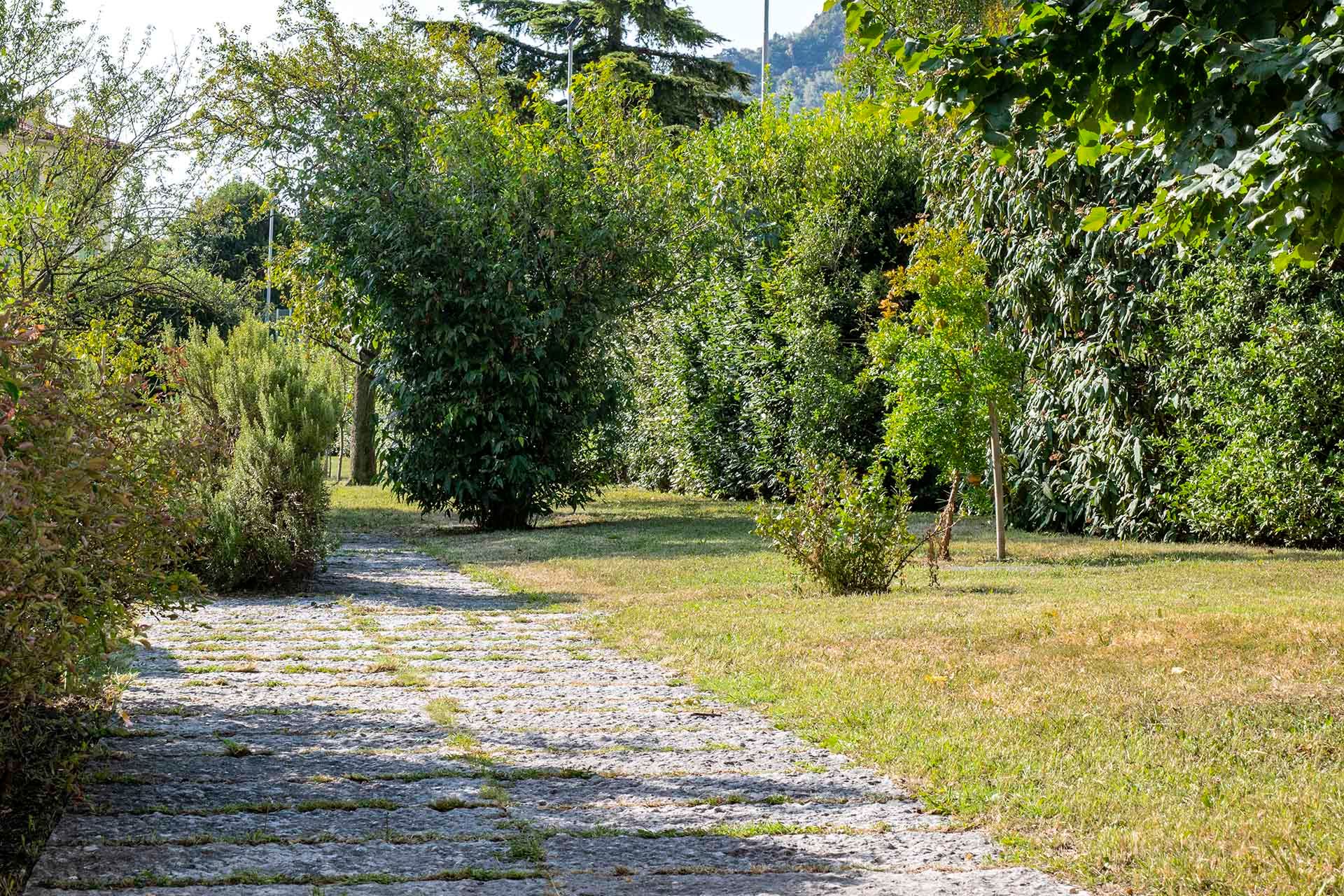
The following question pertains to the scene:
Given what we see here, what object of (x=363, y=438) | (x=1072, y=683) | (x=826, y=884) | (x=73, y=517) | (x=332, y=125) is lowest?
(x=826, y=884)

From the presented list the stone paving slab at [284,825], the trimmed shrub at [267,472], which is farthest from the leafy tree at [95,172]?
the stone paving slab at [284,825]

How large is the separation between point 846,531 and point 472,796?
5.29 meters

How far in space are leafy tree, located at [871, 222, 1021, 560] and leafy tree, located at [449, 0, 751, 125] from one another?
2079cm

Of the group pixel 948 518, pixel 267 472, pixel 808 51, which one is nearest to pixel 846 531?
pixel 948 518

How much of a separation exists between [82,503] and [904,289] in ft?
29.2

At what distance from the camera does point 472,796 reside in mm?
4117

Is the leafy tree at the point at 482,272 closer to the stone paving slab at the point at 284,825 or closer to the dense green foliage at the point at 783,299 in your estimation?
the dense green foliage at the point at 783,299

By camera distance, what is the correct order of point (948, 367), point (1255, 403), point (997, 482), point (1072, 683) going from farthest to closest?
→ point (1255, 403) → point (997, 482) → point (948, 367) → point (1072, 683)

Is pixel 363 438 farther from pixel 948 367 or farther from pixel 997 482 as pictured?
pixel 948 367

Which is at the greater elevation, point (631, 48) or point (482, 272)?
point (631, 48)

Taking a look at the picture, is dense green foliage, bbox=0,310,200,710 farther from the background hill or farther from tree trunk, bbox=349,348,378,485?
the background hill

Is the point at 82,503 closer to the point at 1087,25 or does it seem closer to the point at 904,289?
the point at 1087,25

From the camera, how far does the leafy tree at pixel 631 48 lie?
102 ft

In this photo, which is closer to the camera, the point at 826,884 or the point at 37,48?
the point at 826,884
